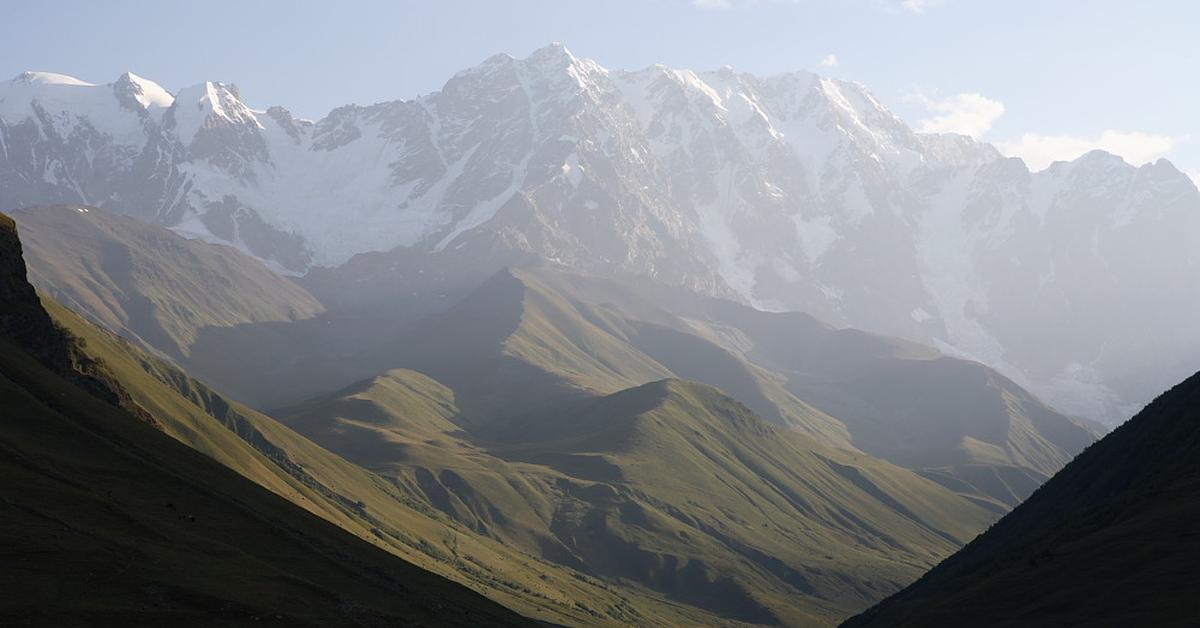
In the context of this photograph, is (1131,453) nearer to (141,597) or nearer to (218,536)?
(218,536)

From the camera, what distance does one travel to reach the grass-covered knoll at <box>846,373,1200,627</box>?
9475cm

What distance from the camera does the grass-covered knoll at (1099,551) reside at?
3730 inches

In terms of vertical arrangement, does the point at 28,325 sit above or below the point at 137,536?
above

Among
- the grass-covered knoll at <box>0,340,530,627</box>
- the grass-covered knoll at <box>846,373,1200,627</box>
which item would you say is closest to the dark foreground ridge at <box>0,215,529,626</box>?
the grass-covered knoll at <box>0,340,530,627</box>

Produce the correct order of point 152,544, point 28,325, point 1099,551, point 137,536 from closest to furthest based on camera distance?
point 152,544, point 137,536, point 1099,551, point 28,325

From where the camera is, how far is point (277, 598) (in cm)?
9588

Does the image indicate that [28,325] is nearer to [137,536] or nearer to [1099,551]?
[137,536]

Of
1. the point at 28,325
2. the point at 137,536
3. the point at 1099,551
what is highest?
the point at 1099,551

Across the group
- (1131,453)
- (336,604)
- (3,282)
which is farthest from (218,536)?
(1131,453)

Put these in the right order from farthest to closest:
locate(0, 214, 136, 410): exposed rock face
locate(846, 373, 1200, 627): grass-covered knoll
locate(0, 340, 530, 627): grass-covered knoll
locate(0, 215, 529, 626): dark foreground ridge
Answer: locate(0, 214, 136, 410): exposed rock face → locate(846, 373, 1200, 627): grass-covered knoll → locate(0, 215, 529, 626): dark foreground ridge → locate(0, 340, 530, 627): grass-covered knoll

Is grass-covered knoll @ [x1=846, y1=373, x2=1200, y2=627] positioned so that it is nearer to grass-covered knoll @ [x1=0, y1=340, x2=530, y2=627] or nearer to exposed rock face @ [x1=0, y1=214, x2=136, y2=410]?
grass-covered knoll @ [x1=0, y1=340, x2=530, y2=627]

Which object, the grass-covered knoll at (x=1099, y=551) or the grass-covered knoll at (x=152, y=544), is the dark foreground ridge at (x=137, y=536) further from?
the grass-covered knoll at (x=1099, y=551)

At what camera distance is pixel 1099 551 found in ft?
366

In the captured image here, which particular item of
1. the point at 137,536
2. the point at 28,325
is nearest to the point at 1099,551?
the point at 137,536
